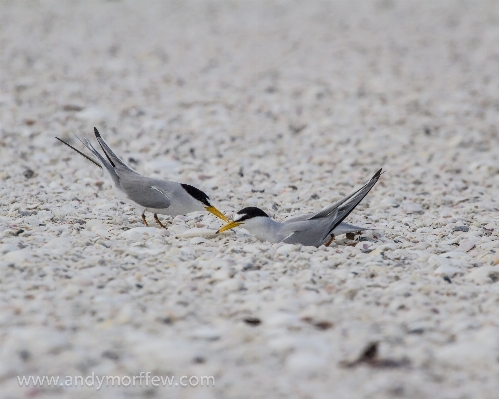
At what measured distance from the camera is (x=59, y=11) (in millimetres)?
18641

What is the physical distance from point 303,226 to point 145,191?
1.43 meters

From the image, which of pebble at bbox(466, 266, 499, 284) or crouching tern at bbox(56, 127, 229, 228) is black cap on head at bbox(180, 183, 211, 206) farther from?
pebble at bbox(466, 266, 499, 284)

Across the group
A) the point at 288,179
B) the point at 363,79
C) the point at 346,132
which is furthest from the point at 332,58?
the point at 288,179

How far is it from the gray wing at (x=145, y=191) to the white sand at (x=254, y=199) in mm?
253

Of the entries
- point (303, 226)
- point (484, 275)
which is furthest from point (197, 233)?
point (484, 275)

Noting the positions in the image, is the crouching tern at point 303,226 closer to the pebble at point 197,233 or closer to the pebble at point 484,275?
the pebble at point 197,233

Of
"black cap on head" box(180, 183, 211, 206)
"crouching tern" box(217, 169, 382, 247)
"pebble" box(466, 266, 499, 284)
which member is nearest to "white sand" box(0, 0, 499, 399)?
"pebble" box(466, 266, 499, 284)

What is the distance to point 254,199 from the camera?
293 inches

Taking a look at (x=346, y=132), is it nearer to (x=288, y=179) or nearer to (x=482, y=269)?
(x=288, y=179)

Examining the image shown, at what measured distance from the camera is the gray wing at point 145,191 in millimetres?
6191

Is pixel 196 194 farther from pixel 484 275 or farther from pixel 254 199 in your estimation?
pixel 484 275

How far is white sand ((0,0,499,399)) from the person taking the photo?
11.5ft

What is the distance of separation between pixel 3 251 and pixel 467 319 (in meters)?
3.05

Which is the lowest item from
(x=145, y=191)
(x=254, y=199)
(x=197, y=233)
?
(x=197, y=233)
